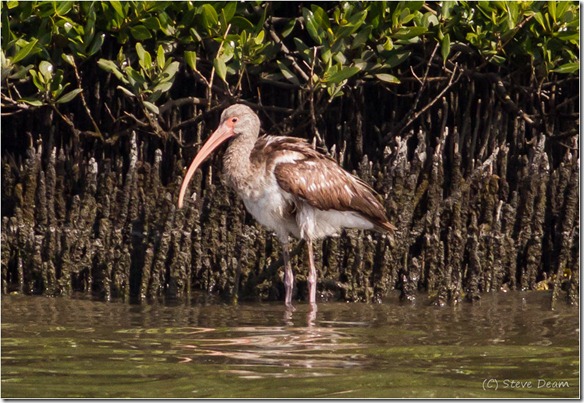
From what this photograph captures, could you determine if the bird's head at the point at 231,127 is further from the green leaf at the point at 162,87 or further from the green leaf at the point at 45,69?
the green leaf at the point at 45,69

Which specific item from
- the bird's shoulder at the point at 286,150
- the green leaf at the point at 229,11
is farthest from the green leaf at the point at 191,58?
the bird's shoulder at the point at 286,150

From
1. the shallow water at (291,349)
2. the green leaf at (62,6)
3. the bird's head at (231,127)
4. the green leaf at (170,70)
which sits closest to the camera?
the shallow water at (291,349)

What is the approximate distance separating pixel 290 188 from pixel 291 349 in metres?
1.95

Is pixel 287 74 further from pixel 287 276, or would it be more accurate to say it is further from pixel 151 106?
pixel 287 276

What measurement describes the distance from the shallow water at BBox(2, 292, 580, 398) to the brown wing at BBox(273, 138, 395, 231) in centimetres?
72

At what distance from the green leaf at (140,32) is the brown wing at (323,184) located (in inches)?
49.4

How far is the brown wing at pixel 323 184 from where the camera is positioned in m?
9.15

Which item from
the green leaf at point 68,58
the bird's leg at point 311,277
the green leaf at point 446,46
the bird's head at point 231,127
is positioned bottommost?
the bird's leg at point 311,277

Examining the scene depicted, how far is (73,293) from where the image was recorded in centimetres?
948

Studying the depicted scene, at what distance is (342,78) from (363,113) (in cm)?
98

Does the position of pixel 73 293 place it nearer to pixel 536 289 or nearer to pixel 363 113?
pixel 363 113

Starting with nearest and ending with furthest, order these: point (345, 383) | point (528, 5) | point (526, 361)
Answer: point (345, 383) → point (526, 361) → point (528, 5)

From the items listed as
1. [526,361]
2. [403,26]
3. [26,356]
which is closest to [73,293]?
[26,356]

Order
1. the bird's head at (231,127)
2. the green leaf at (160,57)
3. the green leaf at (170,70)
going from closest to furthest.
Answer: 1. the green leaf at (160,57)
2. the green leaf at (170,70)
3. the bird's head at (231,127)
